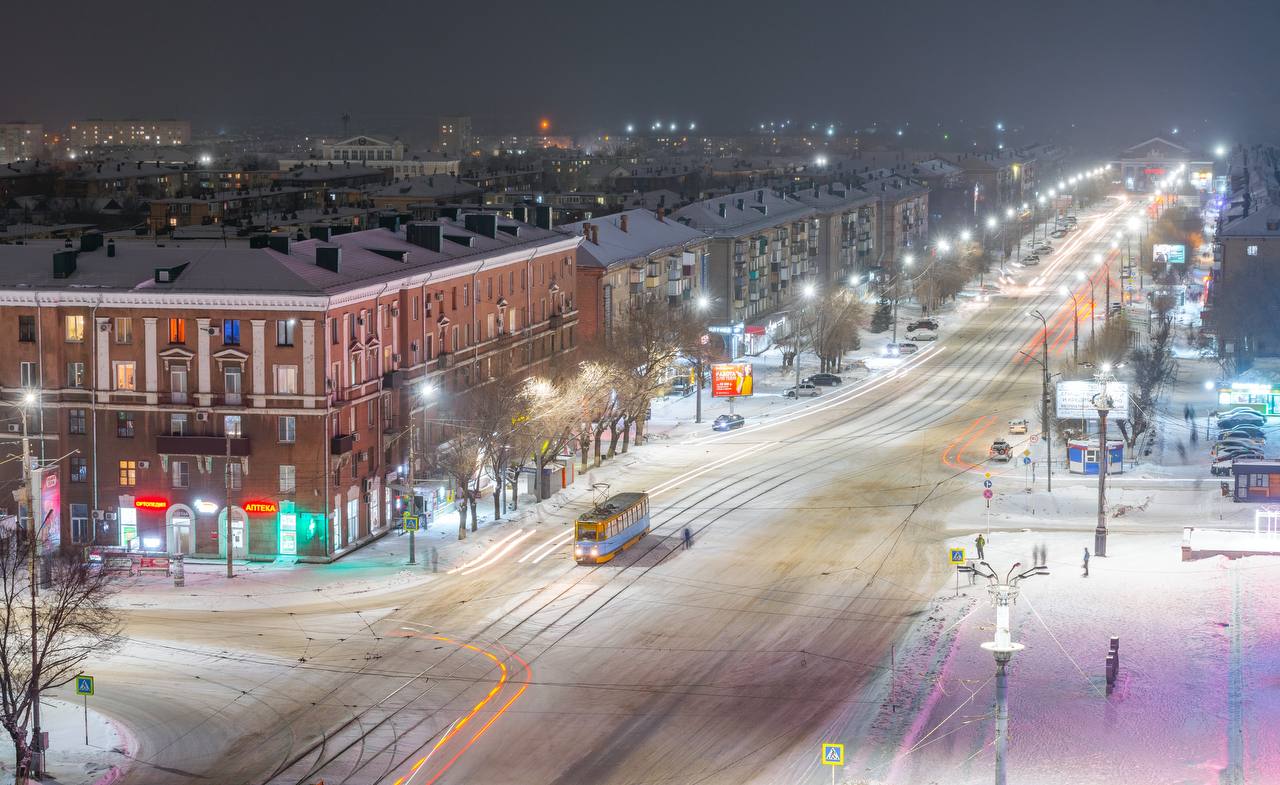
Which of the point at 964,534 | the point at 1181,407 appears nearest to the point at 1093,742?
the point at 964,534

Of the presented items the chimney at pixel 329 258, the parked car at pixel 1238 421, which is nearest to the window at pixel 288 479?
the chimney at pixel 329 258

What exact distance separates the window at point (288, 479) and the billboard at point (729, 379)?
33433 mm

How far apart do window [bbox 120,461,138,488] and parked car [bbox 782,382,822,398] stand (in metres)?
45.5

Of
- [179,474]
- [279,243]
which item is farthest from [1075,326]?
[179,474]

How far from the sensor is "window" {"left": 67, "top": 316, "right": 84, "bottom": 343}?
63.6 m

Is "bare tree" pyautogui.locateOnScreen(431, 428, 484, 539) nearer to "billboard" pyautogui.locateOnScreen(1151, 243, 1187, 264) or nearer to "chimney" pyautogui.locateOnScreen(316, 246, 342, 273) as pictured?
"chimney" pyautogui.locateOnScreen(316, 246, 342, 273)

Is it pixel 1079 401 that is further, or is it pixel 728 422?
pixel 728 422

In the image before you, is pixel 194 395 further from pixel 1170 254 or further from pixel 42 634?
pixel 1170 254

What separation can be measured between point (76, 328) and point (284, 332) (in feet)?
23.0

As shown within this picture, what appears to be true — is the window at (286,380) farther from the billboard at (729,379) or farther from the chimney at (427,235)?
the billboard at (729,379)

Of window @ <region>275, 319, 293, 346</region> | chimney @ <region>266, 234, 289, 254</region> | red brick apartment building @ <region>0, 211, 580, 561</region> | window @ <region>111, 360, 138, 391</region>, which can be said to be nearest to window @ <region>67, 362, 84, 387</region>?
red brick apartment building @ <region>0, 211, 580, 561</region>

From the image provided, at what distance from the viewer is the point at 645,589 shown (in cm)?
5878

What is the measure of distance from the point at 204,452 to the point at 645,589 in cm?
1534

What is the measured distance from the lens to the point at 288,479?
207ft
